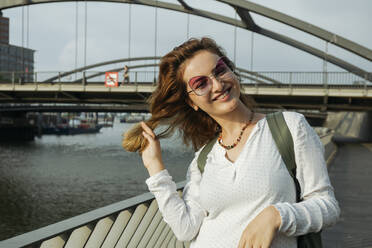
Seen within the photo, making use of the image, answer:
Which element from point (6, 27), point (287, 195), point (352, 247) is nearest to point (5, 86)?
point (352, 247)

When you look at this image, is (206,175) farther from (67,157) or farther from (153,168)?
(67,157)

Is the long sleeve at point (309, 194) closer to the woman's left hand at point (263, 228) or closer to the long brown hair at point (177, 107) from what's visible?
the woman's left hand at point (263, 228)

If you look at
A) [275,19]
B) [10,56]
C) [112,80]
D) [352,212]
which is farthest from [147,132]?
[10,56]

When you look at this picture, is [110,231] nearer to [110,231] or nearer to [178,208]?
[110,231]

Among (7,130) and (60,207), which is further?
(7,130)

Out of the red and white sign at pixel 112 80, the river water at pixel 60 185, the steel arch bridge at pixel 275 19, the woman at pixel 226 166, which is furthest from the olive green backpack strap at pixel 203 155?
the steel arch bridge at pixel 275 19

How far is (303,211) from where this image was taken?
124cm

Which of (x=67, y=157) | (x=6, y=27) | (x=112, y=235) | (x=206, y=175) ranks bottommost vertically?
(x=67, y=157)

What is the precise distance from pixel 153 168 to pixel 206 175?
236mm

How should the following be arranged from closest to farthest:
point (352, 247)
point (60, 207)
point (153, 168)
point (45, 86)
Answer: point (153, 168), point (352, 247), point (60, 207), point (45, 86)

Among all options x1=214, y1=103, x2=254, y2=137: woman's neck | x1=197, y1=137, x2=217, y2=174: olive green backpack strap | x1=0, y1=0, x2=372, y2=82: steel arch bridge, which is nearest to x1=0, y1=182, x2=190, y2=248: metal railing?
x1=197, y1=137, x2=217, y2=174: olive green backpack strap

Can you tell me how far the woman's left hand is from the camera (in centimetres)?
123

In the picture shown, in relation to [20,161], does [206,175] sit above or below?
above

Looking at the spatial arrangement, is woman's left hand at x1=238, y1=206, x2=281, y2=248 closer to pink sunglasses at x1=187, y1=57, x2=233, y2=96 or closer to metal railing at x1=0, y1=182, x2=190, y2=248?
pink sunglasses at x1=187, y1=57, x2=233, y2=96
